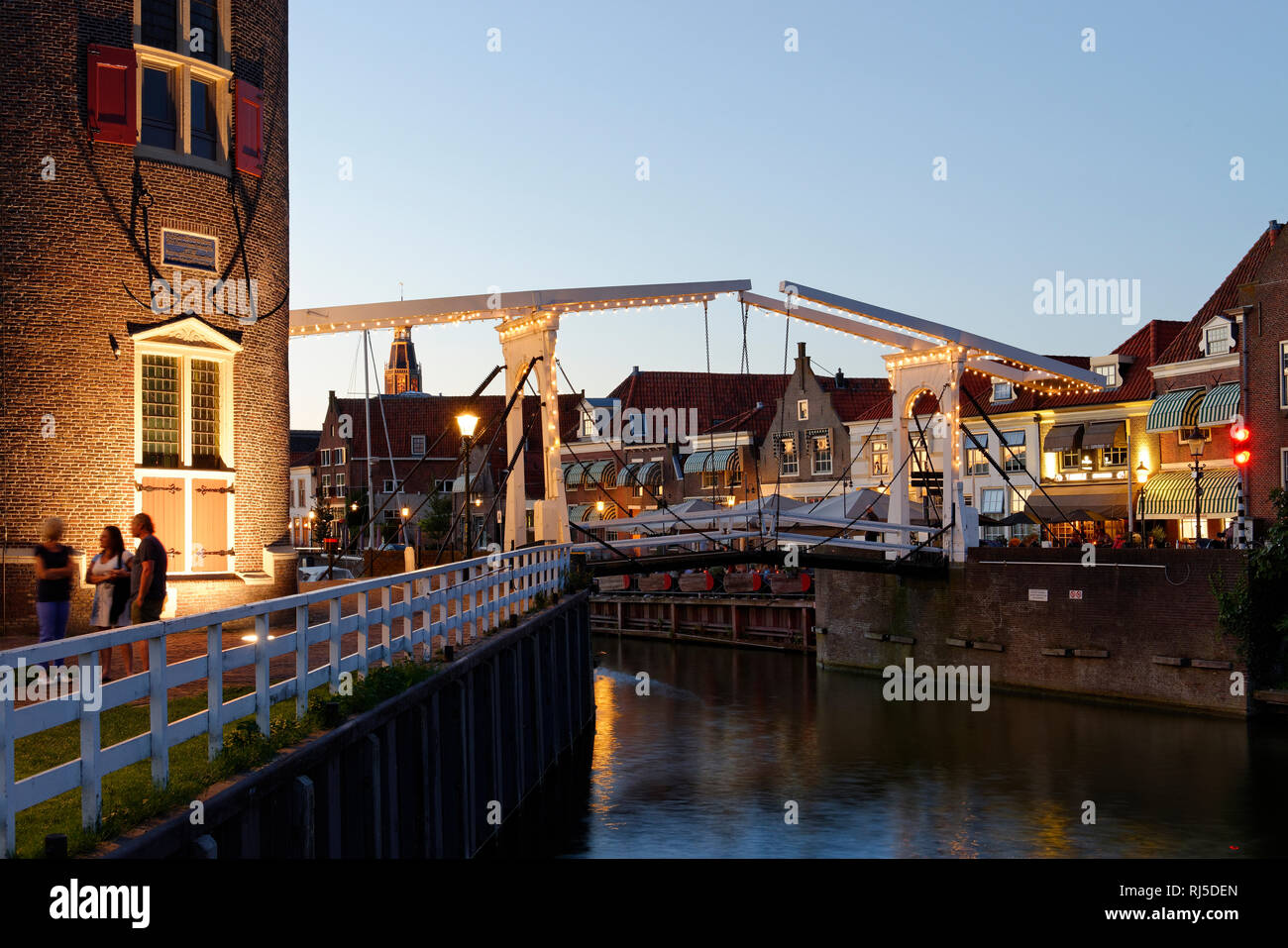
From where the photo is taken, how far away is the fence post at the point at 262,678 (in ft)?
28.5

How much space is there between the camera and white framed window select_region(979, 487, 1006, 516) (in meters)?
50.2

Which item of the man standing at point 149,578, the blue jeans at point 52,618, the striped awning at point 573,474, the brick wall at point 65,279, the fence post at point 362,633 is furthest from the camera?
the striped awning at point 573,474

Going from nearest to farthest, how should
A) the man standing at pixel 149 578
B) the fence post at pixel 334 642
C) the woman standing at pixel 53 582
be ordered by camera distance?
the fence post at pixel 334 642 → the woman standing at pixel 53 582 → the man standing at pixel 149 578

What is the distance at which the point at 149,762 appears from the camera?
29.1 feet

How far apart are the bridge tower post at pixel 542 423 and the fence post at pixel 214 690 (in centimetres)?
1630

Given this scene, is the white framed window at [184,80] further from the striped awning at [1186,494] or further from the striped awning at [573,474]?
the striped awning at [573,474]

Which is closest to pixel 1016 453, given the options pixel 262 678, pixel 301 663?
pixel 301 663

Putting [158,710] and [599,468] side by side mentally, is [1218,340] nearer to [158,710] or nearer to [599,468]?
[599,468]

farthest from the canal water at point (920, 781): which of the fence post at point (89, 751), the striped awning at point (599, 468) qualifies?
the striped awning at point (599, 468)

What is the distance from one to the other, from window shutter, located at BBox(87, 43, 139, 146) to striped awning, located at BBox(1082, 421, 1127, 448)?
34.9 meters

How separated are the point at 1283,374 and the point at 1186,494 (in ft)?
24.7

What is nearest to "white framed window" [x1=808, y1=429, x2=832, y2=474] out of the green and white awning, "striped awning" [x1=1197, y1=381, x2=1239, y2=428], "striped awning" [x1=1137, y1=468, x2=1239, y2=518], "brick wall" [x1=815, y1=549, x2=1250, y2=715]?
the green and white awning

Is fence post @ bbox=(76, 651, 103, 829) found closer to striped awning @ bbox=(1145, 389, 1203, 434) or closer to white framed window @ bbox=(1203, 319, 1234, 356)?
striped awning @ bbox=(1145, 389, 1203, 434)

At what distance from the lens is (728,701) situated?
31719 millimetres
